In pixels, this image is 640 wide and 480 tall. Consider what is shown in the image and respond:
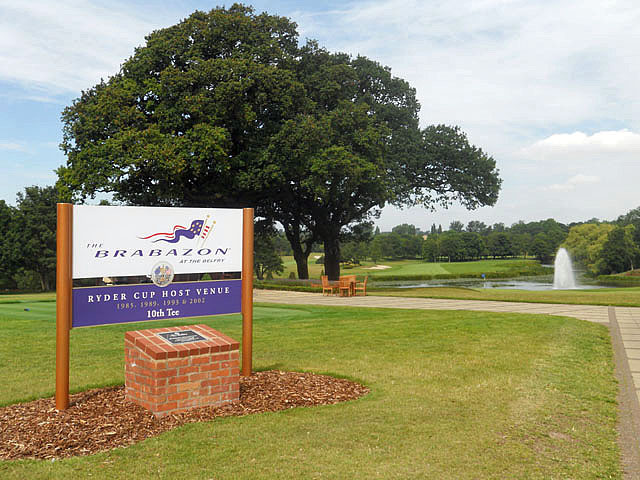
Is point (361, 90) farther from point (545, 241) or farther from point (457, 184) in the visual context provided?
point (545, 241)

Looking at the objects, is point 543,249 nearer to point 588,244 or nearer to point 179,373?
point 588,244

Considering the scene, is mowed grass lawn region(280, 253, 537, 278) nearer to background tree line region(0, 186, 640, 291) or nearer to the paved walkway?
background tree line region(0, 186, 640, 291)

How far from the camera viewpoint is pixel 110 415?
5.13 meters

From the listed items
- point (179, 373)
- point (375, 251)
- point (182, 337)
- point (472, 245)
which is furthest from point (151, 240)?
point (472, 245)

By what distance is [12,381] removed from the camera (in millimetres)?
6645

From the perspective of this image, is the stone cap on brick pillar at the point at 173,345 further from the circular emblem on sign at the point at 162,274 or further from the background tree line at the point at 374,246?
the background tree line at the point at 374,246

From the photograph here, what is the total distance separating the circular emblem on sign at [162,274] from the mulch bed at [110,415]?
1.32 meters

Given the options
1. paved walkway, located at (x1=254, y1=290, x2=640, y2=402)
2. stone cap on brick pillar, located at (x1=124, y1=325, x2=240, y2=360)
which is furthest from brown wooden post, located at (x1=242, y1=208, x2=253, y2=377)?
paved walkway, located at (x1=254, y1=290, x2=640, y2=402)

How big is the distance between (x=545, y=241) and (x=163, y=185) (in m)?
85.9

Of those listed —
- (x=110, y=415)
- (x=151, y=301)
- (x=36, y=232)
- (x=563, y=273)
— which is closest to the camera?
(x=110, y=415)

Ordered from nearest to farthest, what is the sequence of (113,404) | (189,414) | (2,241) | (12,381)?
(189,414) → (113,404) → (12,381) → (2,241)

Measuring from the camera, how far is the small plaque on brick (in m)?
5.48

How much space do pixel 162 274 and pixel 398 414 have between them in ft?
9.84

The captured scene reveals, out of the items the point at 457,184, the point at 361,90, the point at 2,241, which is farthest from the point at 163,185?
the point at 2,241
